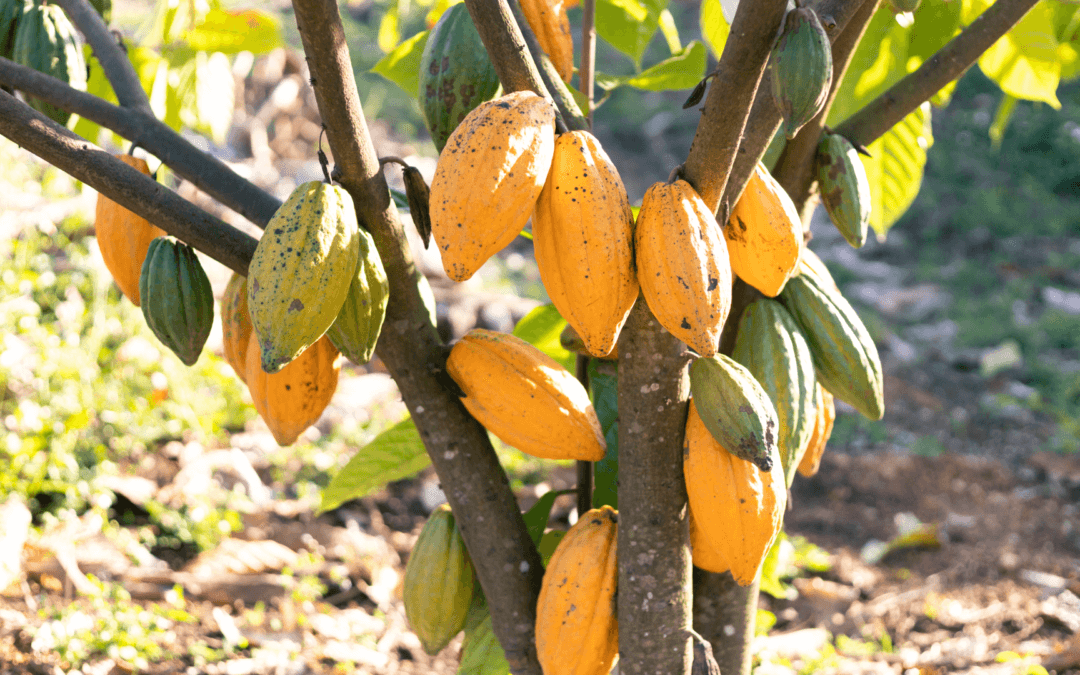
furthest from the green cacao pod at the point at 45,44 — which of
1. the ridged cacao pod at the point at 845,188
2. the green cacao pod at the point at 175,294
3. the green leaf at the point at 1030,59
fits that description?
the green leaf at the point at 1030,59

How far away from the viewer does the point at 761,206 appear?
822 millimetres

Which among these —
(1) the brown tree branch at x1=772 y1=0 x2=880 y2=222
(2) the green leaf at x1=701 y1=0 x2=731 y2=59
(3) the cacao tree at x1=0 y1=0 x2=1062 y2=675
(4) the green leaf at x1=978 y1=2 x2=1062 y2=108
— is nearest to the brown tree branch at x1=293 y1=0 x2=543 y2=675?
(3) the cacao tree at x1=0 y1=0 x2=1062 y2=675

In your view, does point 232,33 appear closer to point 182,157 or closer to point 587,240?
point 182,157

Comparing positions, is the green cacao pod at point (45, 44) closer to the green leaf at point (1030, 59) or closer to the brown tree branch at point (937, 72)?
the brown tree branch at point (937, 72)

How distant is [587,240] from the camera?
699 mm

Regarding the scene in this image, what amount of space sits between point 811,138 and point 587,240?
433 mm

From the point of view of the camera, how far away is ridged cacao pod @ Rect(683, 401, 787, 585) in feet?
2.70

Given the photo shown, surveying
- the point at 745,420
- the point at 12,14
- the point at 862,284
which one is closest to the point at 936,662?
the point at 745,420

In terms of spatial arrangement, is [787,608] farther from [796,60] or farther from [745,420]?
[796,60]

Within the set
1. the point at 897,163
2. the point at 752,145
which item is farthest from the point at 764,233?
the point at 897,163

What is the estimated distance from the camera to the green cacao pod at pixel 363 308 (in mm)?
809

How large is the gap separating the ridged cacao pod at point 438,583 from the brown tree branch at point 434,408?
0.17ft

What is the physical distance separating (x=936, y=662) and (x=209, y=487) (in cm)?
181

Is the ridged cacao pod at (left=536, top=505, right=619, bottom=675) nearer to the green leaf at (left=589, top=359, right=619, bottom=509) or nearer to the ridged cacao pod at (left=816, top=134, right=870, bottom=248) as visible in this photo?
the green leaf at (left=589, top=359, right=619, bottom=509)
